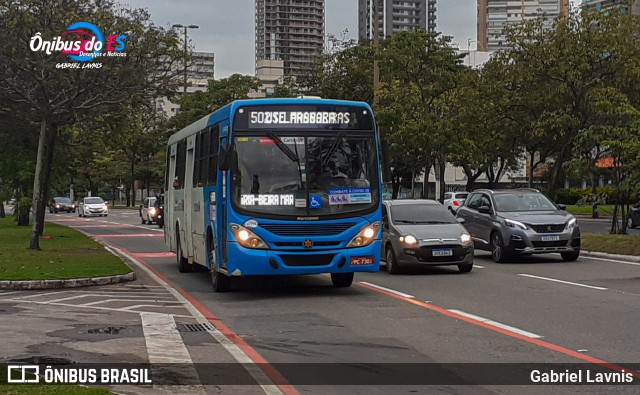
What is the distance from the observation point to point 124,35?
81.3 ft

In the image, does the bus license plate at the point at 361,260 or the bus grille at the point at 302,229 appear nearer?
the bus grille at the point at 302,229

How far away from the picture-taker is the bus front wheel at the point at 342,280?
1623 centimetres

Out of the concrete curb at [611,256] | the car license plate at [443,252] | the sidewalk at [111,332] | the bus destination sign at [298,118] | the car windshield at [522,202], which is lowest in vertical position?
the sidewalk at [111,332]

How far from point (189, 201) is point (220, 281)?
3371 mm

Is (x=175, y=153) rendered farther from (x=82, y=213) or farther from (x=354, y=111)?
(x=82, y=213)

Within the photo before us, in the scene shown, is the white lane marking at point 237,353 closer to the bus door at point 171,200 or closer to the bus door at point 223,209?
the bus door at point 223,209

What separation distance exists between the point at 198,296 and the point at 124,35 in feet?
37.4

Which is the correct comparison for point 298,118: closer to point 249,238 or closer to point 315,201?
point 315,201

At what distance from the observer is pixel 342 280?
16375 millimetres

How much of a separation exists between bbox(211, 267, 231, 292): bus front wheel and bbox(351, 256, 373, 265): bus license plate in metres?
2.40

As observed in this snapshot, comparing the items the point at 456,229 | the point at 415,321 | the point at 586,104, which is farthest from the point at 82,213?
the point at 415,321

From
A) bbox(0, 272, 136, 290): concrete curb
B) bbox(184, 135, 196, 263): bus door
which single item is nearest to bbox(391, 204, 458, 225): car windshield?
bbox(184, 135, 196, 263): bus door

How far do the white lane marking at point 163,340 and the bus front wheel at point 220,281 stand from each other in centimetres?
266

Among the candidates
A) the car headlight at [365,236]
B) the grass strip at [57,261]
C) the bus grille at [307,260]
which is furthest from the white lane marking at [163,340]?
the grass strip at [57,261]
